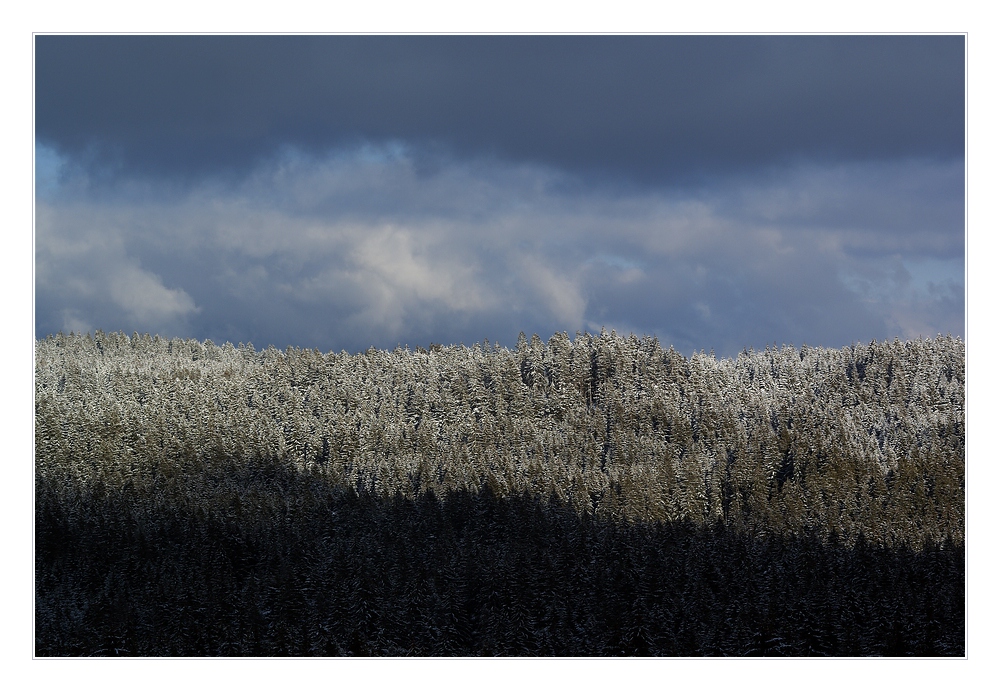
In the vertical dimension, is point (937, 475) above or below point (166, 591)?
above

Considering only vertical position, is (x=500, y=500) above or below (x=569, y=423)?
below

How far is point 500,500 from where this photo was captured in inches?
4943

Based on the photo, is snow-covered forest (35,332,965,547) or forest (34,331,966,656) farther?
snow-covered forest (35,332,965,547)

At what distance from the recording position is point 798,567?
300ft

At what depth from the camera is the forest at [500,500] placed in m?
76.8

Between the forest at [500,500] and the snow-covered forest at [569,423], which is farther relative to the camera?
the snow-covered forest at [569,423]

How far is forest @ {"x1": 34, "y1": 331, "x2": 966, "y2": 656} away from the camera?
252ft

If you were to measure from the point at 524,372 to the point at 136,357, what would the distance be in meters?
64.5

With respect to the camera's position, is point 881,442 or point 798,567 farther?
point 881,442

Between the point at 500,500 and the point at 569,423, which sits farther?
the point at 569,423

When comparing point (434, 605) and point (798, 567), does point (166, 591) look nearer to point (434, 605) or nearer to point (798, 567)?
point (434, 605)
